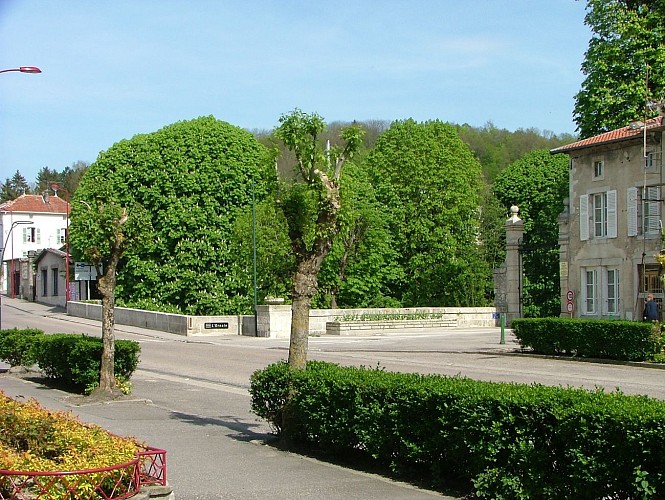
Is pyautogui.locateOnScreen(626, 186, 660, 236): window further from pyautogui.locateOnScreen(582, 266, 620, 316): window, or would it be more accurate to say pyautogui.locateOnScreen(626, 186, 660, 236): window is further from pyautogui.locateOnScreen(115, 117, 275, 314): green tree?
pyautogui.locateOnScreen(115, 117, 275, 314): green tree

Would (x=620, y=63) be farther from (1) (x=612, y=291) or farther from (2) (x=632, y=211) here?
(1) (x=612, y=291)

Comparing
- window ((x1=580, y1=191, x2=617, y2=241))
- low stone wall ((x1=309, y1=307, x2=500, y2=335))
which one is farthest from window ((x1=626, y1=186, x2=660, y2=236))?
low stone wall ((x1=309, y1=307, x2=500, y2=335))

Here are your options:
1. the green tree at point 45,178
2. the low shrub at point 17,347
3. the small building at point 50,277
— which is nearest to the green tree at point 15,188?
the green tree at point 45,178

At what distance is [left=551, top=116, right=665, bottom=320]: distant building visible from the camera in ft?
111

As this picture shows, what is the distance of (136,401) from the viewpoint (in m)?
16.3

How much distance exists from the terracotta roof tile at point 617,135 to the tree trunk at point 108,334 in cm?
2343

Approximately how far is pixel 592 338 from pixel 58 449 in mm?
21181

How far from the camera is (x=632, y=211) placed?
3441 cm

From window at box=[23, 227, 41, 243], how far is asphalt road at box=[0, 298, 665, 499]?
55.1 m

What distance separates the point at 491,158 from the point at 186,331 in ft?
159

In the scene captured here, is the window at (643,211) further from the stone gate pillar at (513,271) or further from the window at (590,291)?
the stone gate pillar at (513,271)

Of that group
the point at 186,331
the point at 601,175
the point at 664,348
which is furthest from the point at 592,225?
the point at 186,331

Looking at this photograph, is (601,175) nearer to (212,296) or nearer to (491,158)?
(212,296)

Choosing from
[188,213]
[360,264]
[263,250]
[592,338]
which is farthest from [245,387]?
[188,213]
